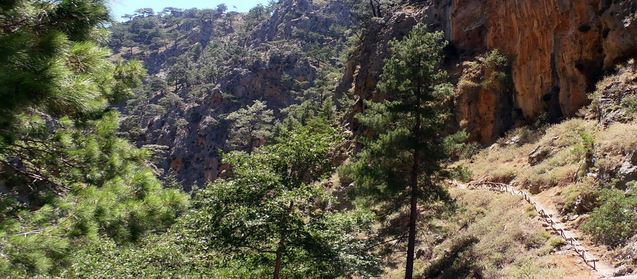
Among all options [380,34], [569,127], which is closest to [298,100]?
[380,34]

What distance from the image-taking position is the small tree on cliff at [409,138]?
16.9 m

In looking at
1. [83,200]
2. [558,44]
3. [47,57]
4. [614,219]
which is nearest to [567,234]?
[614,219]

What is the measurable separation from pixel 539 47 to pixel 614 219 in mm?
16862

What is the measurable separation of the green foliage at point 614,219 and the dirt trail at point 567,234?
1.67 feet

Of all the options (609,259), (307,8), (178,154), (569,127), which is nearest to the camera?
(609,259)

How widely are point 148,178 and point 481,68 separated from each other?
28373 mm

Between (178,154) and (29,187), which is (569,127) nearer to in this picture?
(29,187)

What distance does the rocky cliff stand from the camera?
76.4ft

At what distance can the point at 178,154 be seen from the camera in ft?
237

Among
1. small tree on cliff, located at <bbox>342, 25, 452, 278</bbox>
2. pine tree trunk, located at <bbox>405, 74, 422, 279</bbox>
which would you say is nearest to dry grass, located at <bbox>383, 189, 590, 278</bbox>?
pine tree trunk, located at <bbox>405, 74, 422, 279</bbox>

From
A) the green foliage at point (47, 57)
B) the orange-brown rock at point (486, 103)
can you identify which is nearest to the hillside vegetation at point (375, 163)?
the green foliage at point (47, 57)

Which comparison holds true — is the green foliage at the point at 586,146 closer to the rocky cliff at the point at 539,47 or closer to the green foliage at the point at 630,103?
the green foliage at the point at 630,103

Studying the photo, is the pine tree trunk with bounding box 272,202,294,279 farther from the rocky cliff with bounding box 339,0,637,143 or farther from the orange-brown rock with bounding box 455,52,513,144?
the orange-brown rock with bounding box 455,52,513,144

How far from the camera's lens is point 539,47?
2697cm
